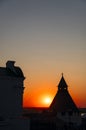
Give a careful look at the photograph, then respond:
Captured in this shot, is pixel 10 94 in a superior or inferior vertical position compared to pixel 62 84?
inferior

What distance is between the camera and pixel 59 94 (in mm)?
62875

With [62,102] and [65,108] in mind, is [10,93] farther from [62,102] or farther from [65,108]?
[62,102]

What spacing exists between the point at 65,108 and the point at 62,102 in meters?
1.41

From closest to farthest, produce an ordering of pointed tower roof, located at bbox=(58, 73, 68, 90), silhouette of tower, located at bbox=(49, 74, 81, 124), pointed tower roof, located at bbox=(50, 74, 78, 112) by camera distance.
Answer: silhouette of tower, located at bbox=(49, 74, 81, 124) < pointed tower roof, located at bbox=(50, 74, 78, 112) < pointed tower roof, located at bbox=(58, 73, 68, 90)

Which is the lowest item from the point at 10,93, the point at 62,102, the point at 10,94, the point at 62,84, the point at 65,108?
the point at 10,94

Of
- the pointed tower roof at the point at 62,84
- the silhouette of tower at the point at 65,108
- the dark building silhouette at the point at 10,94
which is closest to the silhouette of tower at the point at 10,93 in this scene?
the dark building silhouette at the point at 10,94

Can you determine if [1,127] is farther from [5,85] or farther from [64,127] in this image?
[64,127]

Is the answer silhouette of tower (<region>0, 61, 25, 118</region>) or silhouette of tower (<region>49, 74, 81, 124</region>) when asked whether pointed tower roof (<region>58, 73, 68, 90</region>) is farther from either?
silhouette of tower (<region>0, 61, 25, 118</region>)

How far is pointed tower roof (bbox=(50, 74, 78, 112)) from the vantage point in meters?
59.6

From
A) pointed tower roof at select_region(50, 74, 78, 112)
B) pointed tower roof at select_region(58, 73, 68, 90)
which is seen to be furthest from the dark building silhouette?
pointed tower roof at select_region(58, 73, 68, 90)

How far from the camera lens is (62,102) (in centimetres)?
6025

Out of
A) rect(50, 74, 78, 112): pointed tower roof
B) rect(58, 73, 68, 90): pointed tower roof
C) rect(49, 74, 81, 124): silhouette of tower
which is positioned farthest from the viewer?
rect(58, 73, 68, 90): pointed tower roof

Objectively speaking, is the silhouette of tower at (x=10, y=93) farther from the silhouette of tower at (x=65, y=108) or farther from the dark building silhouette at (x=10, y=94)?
the silhouette of tower at (x=65, y=108)

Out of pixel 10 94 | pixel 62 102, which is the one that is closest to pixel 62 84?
pixel 62 102
